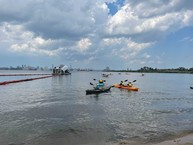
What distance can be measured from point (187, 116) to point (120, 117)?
26.7 ft

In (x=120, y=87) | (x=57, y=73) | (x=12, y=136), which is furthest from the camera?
(x=57, y=73)

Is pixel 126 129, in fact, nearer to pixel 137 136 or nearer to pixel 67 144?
pixel 137 136

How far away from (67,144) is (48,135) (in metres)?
2.74

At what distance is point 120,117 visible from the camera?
26.5m

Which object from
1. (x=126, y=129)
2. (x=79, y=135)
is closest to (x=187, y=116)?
(x=126, y=129)

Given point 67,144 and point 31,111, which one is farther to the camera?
point 31,111

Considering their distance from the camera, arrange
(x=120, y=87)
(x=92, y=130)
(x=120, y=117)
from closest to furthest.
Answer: (x=92, y=130) → (x=120, y=117) → (x=120, y=87)

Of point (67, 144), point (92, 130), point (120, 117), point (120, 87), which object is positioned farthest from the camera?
point (120, 87)

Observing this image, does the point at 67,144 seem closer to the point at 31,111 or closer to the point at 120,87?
the point at 31,111

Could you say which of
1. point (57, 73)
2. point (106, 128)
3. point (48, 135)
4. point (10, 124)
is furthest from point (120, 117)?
point (57, 73)

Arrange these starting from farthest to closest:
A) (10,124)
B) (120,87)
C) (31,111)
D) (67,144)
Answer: (120,87), (31,111), (10,124), (67,144)

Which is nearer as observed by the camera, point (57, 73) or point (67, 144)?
point (67, 144)

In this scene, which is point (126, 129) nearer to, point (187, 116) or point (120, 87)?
point (187, 116)

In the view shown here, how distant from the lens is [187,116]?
91.8 feet
